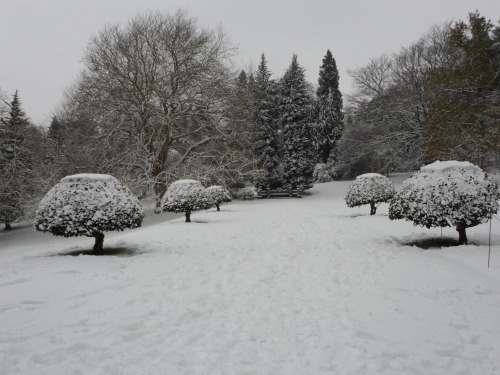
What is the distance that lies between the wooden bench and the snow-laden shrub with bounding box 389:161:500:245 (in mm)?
23358

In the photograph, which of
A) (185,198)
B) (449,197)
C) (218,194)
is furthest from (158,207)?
(449,197)

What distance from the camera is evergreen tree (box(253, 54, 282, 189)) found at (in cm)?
3322

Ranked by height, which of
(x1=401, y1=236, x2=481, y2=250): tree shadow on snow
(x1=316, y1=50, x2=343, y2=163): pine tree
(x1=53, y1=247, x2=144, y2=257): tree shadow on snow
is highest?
(x1=316, y1=50, x2=343, y2=163): pine tree

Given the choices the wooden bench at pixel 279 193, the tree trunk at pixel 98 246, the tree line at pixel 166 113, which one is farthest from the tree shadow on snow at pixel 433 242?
the wooden bench at pixel 279 193

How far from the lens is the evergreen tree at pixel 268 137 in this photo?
33.2 metres

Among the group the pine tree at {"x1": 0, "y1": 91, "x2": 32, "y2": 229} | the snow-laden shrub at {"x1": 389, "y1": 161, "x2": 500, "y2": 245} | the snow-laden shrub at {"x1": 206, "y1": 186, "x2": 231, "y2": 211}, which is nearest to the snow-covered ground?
the snow-laden shrub at {"x1": 389, "y1": 161, "x2": 500, "y2": 245}

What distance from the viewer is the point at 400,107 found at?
1032 inches

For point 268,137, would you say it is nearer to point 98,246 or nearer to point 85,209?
point 98,246

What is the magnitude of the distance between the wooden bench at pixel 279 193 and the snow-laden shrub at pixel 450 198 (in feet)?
76.6

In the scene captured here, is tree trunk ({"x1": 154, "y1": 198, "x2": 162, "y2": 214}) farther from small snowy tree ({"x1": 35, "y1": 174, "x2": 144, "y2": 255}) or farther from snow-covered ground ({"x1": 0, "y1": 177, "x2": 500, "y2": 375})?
snow-covered ground ({"x1": 0, "y1": 177, "x2": 500, "y2": 375})

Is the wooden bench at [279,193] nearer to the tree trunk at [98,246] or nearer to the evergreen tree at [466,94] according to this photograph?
the evergreen tree at [466,94]

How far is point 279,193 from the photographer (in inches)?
1240

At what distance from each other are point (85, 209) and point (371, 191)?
11.5 m

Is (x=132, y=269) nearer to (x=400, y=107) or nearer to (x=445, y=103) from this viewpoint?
(x=445, y=103)
